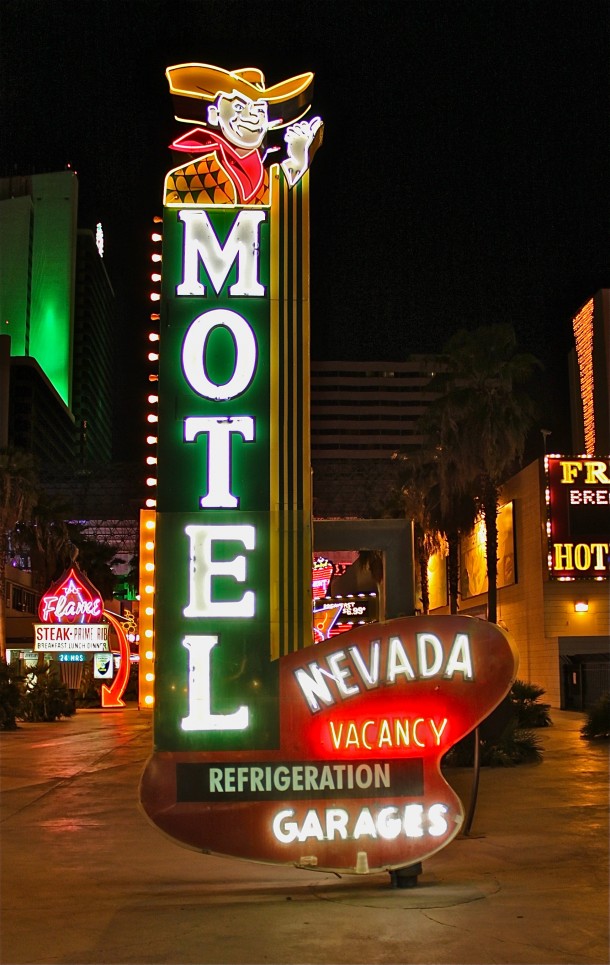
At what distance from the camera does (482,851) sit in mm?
10305

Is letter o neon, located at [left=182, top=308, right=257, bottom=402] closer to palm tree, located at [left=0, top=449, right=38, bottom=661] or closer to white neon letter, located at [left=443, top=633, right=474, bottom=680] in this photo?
white neon letter, located at [left=443, top=633, right=474, bottom=680]

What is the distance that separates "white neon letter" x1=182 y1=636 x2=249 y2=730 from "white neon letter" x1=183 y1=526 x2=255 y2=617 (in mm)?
256

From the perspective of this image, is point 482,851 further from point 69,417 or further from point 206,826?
point 69,417

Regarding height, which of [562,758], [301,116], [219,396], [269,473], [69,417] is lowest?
[562,758]

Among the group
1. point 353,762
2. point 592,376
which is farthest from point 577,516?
point 353,762

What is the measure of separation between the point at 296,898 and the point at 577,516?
29695 mm

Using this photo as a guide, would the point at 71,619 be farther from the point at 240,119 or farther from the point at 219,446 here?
the point at 240,119

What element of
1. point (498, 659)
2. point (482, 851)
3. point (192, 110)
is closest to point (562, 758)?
point (482, 851)

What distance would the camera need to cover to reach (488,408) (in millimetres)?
34000

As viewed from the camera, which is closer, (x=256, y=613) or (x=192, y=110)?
(x=256, y=613)

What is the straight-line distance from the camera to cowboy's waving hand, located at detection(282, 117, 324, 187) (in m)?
9.34

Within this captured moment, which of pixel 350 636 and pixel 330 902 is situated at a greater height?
pixel 350 636

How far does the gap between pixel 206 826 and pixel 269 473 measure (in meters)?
3.05

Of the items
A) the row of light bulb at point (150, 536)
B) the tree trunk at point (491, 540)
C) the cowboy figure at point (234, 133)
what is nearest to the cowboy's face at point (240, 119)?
the cowboy figure at point (234, 133)
